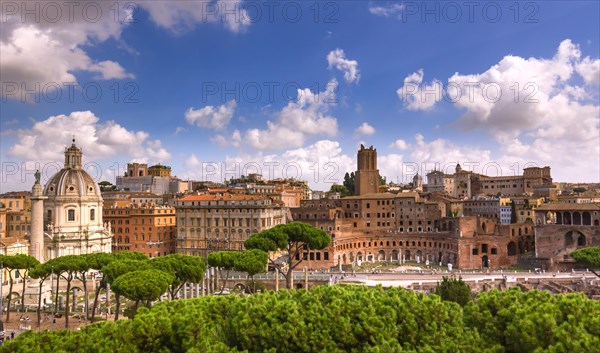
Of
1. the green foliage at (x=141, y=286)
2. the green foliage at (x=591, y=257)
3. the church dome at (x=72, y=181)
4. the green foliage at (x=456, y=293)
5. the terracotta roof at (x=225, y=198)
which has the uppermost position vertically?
the church dome at (x=72, y=181)

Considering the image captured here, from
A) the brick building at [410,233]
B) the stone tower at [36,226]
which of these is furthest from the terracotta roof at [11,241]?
the brick building at [410,233]

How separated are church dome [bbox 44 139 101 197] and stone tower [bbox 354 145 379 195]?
156 ft

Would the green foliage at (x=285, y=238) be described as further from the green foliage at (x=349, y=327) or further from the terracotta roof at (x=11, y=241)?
the green foliage at (x=349, y=327)

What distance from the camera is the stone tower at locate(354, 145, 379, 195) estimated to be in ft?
300

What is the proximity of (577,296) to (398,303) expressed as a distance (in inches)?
182

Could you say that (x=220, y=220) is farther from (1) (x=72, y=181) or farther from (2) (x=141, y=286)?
(2) (x=141, y=286)

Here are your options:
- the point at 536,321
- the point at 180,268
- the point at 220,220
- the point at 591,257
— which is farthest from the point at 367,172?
the point at 536,321

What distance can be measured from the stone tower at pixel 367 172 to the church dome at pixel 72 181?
156 feet

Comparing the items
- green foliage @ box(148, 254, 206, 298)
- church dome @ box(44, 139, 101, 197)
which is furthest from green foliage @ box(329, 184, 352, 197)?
green foliage @ box(148, 254, 206, 298)

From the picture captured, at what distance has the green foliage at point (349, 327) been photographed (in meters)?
12.0

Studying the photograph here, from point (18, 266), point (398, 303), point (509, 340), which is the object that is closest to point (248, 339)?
point (398, 303)

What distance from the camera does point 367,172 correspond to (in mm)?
92000

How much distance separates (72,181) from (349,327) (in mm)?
53763

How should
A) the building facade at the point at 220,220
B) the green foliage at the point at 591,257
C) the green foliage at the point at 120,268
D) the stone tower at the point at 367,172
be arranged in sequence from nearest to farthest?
the green foliage at the point at 120,268 → the green foliage at the point at 591,257 → the building facade at the point at 220,220 → the stone tower at the point at 367,172
